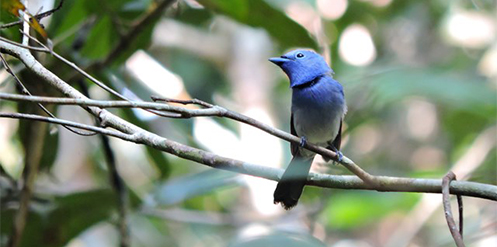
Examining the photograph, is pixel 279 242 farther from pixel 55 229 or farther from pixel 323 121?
pixel 55 229

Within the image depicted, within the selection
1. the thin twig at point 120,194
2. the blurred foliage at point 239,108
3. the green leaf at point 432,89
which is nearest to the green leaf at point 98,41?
the blurred foliage at point 239,108

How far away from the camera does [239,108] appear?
6516 mm

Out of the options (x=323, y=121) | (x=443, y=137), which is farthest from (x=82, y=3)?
(x=443, y=137)

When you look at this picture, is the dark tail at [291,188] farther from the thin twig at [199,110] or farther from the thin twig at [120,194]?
the thin twig at [120,194]

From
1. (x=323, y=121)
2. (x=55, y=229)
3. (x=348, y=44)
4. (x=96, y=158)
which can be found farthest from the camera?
(x=348, y=44)

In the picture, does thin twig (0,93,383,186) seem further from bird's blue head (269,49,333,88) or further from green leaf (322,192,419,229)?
green leaf (322,192,419,229)

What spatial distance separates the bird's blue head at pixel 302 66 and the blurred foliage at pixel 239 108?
1.23 ft

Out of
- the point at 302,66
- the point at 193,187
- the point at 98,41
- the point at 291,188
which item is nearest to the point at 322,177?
the point at 291,188

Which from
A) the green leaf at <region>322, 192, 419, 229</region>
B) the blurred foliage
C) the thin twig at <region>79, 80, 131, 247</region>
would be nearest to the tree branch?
the blurred foliage

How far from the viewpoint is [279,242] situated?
7.02 ft

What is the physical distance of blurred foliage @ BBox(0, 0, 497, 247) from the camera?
4281 mm

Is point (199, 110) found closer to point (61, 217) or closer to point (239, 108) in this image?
point (61, 217)

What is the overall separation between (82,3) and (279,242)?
8.92ft

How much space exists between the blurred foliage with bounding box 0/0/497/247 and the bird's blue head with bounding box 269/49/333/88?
0.37 m
